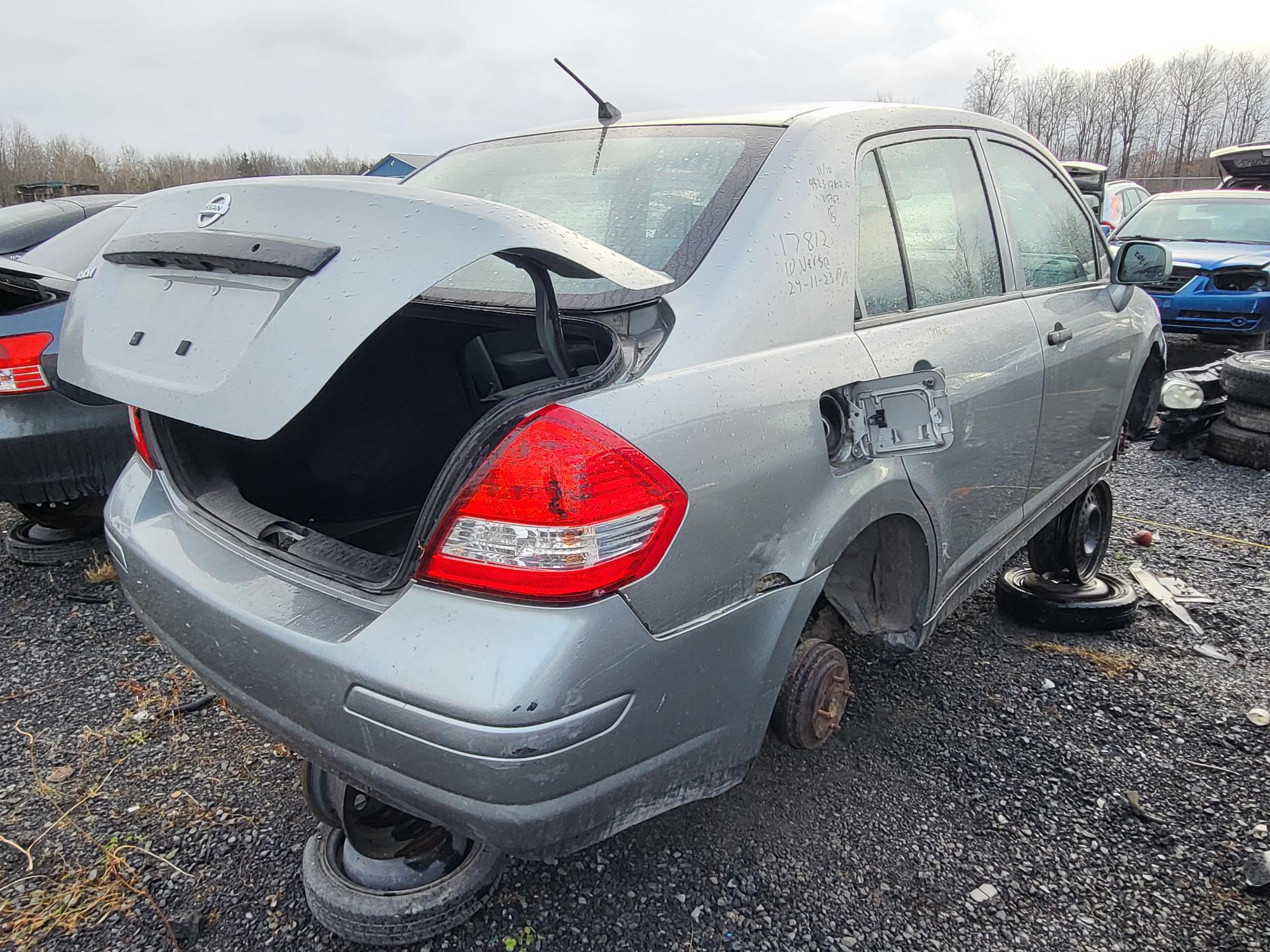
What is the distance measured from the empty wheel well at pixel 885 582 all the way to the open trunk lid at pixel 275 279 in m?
0.95

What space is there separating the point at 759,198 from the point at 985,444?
1.01m

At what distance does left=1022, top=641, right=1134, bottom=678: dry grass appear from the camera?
2.88m

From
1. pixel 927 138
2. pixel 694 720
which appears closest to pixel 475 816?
pixel 694 720

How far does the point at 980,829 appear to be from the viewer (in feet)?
6.90

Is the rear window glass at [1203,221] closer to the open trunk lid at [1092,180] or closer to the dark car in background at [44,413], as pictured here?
the open trunk lid at [1092,180]

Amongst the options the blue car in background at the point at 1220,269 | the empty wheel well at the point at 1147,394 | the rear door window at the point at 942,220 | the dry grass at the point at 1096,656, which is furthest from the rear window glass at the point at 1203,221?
the rear door window at the point at 942,220

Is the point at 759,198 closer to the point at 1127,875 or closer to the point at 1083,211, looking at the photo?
the point at 1127,875

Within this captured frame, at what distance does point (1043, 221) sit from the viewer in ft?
9.65

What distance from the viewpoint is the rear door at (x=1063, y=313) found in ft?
8.73

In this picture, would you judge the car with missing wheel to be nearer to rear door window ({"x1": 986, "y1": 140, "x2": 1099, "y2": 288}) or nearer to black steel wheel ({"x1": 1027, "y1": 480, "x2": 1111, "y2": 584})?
rear door window ({"x1": 986, "y1": 140, "x2": 1099, "y2": 288})

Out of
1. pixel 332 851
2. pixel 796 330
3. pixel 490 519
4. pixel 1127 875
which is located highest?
pixel 796 330

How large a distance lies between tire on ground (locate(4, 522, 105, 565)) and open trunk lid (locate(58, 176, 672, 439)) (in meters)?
2.35

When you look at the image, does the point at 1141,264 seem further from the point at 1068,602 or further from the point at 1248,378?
the point at 1248,378

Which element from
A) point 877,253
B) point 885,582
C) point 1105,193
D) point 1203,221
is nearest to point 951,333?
point 877,253
